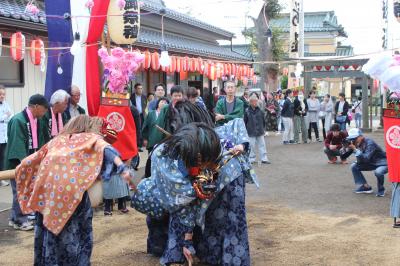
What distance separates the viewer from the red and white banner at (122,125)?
6.79 metres

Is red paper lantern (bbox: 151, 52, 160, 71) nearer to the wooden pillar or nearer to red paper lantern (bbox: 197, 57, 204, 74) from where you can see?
red paper lantern (bbox: 197, 57, 204, 74)

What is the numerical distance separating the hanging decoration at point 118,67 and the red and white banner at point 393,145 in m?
3.45

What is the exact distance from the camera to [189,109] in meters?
5.20

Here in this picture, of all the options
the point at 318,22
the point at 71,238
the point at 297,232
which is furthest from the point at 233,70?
the point at 318,22

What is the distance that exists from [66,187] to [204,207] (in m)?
1.19

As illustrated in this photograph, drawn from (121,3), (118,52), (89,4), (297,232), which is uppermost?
(121,3)

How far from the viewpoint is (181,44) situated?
15617 millimetres

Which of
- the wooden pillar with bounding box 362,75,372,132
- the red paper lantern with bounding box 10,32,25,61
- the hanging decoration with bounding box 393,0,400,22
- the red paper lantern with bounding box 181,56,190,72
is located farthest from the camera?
the wooden pillar with bounding box 362,75,372,132

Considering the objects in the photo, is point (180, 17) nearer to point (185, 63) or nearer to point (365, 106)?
point (185, 63)

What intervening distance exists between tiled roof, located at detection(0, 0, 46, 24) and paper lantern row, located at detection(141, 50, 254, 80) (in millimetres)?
3134

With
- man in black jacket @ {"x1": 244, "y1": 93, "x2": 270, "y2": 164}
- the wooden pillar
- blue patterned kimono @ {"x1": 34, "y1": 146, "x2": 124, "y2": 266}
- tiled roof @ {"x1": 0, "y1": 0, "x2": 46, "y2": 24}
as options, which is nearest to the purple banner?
tiled roof @ {"x1": 0, "y1": 0, "x2": 46, "y2": 24}

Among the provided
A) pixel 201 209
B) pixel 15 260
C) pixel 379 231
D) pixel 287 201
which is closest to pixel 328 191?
pixel 287 201

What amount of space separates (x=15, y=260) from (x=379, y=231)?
159 inches

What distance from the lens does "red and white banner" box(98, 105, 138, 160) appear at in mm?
6789
